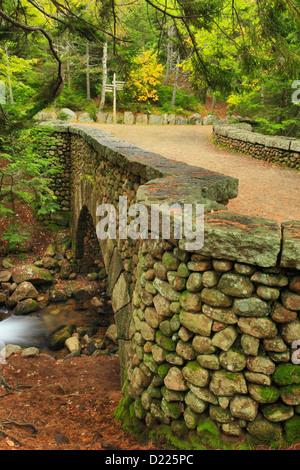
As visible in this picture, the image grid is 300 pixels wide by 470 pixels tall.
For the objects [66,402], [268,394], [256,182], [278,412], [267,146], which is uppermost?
[267,146]

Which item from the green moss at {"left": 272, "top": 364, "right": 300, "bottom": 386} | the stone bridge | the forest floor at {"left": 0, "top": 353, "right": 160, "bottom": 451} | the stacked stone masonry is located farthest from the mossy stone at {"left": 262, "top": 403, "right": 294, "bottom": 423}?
the stacked stone masonry

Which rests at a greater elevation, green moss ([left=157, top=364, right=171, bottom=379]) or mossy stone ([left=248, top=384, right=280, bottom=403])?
mossy stone ([left=248, top=384, right=280, bottom=403])

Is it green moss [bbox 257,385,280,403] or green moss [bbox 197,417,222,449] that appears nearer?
green moss [bbox 257,385,280,403]

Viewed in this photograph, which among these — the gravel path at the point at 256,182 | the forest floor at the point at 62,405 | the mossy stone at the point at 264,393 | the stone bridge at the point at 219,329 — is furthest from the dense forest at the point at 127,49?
the mossy stone at the point at 264,393

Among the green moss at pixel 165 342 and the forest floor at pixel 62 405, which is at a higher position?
the green moss at pixel 165 342

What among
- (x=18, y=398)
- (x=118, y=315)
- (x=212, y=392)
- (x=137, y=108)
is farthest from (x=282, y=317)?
(x=137, y=108)

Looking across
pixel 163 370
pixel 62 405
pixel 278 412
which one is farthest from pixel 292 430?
pixel 62 405

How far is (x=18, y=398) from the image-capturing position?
484 centimetres

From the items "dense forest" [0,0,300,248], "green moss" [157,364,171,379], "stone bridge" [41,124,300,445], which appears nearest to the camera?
"stone bridge" [41,124,300,445]

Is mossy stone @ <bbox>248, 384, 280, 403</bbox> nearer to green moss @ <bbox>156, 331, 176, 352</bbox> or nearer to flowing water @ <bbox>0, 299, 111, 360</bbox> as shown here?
green moss @ <bbox>156, 331, 176, 352</bbox>

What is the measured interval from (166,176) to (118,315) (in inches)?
90.9

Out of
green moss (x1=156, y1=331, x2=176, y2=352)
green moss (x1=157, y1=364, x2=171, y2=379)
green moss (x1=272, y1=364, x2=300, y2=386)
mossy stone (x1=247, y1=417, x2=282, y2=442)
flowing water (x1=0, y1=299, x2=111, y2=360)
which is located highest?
green moss (x1=272, y1=364, x2=300, y2=386)

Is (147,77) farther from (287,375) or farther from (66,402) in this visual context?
(287,375)

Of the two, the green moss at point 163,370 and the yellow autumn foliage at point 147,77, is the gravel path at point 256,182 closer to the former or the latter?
the green moss at point 163,370
